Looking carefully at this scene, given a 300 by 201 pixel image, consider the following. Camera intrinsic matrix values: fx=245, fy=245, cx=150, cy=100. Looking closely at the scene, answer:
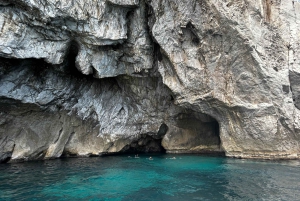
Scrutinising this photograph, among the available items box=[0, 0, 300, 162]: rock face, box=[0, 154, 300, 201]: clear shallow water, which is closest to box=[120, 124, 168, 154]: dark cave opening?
box=[0, 0, 300, 162]: rock face

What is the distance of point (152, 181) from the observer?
12.6 metres

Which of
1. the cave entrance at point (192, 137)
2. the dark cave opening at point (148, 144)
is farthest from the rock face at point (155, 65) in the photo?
the dark cave opening at point (148, 144)

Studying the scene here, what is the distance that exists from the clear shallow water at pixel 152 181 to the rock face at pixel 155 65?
2.60m

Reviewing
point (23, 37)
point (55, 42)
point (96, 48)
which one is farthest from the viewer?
point (96, 48)

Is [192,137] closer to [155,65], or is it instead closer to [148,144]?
[148,144]

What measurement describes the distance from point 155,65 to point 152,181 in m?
10.1

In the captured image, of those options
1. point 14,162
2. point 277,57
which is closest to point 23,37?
point 14,162

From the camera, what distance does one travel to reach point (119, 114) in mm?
22422

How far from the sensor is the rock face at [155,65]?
1570 cm

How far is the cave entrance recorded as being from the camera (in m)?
23.7

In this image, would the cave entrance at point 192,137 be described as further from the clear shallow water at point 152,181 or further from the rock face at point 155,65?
the clear shallow water at point 152,181

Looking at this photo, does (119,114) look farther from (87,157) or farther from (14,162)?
(14,162)

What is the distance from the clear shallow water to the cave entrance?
6.79 m

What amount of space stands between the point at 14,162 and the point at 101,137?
273 inches
